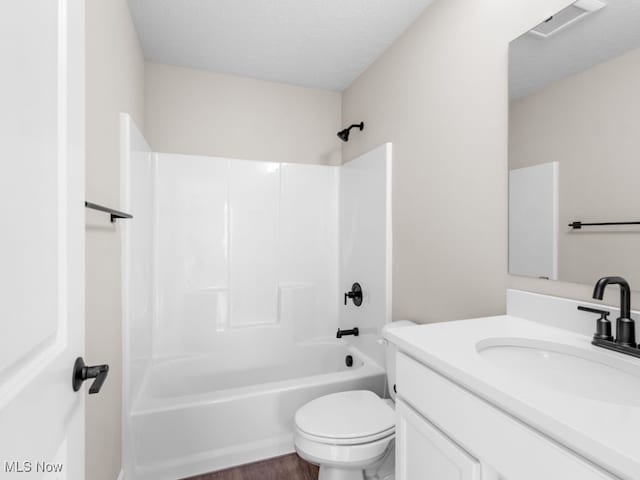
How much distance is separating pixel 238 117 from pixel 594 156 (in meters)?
2.24

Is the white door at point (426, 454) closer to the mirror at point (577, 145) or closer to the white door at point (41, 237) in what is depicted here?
the mirror at point (577, 145)

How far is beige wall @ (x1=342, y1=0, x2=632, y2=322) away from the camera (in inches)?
51.6

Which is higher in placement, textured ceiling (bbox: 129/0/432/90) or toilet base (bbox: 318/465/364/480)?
textured ceiling (bbox: 129/0/432/90)

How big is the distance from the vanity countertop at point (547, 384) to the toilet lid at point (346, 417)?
62 cm

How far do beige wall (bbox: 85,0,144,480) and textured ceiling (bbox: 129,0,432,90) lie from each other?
12.7 inches

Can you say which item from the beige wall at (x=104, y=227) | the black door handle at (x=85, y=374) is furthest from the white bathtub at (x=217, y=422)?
the black door handle at (x=85, y=374)

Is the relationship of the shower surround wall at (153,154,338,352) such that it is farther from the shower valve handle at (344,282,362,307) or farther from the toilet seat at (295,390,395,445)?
the toilet seat at (295,390,395,445)

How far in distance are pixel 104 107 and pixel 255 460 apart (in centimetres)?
190

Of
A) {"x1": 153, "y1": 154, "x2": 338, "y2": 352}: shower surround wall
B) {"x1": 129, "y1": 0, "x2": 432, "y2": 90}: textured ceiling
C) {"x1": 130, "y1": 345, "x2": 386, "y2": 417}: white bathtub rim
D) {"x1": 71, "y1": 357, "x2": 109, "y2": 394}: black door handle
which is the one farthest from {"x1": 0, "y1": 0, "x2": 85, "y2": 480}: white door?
{"x1": 153, "y1": 154, "x2": 338, "y2": 352}: shower surround wall

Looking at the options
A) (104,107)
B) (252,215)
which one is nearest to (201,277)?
(252,215)

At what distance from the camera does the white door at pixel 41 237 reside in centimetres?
43

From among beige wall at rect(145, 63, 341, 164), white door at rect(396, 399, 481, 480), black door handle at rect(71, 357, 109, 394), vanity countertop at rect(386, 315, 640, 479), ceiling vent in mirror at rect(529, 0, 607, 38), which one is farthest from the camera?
beige wall at rect(145, 63, 341, 164)

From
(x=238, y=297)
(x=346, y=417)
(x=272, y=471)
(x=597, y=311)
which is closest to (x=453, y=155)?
(x=597, y=311)

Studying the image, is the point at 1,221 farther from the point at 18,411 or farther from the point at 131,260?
the point at 131,260
